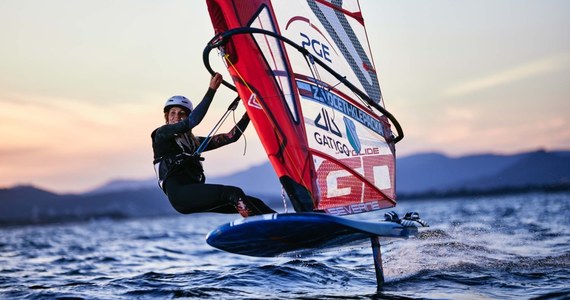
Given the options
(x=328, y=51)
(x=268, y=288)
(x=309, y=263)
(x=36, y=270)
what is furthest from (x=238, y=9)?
(x=36, y=270)

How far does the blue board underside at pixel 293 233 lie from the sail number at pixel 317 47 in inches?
82.5

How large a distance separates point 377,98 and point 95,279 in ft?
18.3

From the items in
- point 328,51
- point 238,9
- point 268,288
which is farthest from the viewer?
point 268,288

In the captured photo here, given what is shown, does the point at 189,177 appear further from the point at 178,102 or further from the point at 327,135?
the point at 327,135

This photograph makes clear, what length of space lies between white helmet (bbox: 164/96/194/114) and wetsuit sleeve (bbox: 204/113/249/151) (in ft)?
1.93

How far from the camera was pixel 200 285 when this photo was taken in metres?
9.82

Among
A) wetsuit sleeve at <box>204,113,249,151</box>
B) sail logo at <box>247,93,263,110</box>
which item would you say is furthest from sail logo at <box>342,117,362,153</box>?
sail logo at <box>247,93,263,110</box>

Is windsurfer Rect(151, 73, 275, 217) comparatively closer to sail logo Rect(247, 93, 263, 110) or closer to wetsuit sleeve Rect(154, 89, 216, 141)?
wetsuit sleeve Rect(154, 89, 216, 141)

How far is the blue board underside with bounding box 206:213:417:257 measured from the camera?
22.9 feet

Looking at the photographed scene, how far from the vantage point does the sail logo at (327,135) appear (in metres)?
7.95

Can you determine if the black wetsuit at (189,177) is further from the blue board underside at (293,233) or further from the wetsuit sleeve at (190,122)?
the blue board underside at (293,233)

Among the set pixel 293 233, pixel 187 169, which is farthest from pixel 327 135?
pixel 187 169

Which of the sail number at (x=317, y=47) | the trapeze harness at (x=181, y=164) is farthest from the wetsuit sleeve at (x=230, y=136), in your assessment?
the sail number at (x=317, y=47)

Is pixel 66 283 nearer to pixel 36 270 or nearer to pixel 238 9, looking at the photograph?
pixel 36 270
